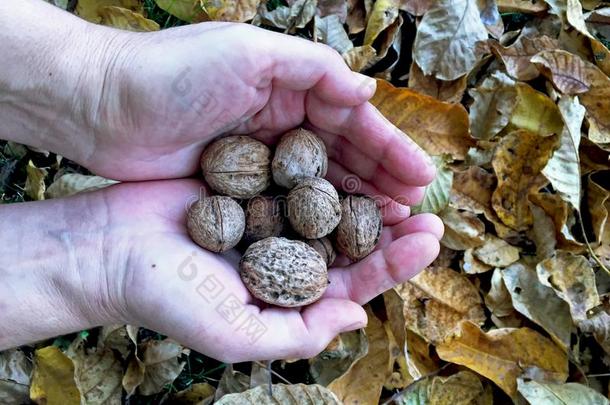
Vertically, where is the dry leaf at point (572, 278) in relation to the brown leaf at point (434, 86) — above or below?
below

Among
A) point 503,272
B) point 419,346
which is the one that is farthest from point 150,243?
point 503,272

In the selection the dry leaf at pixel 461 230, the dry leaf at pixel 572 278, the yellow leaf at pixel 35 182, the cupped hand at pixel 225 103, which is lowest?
the dry leaf at pixel 572 278

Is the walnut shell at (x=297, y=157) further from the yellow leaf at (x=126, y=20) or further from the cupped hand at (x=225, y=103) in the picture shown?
the yellow leaf at (x=126, y=20)

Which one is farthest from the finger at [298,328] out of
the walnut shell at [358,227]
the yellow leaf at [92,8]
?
the yellow leaf at [92,8]

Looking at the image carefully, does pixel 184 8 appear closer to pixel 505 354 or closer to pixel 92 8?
pixel 92 8

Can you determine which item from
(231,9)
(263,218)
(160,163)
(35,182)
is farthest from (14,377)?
(231,9)

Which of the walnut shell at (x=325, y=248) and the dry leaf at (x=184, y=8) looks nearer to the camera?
the walnut shell at (x=325, y=248)

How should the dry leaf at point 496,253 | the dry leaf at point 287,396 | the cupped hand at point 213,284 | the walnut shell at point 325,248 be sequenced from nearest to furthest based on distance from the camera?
the cupped hand at point 213,284 → the dry leaf at point 287,396 → the walnut shell at point 325,248 → the dry leaf at point 496,253
